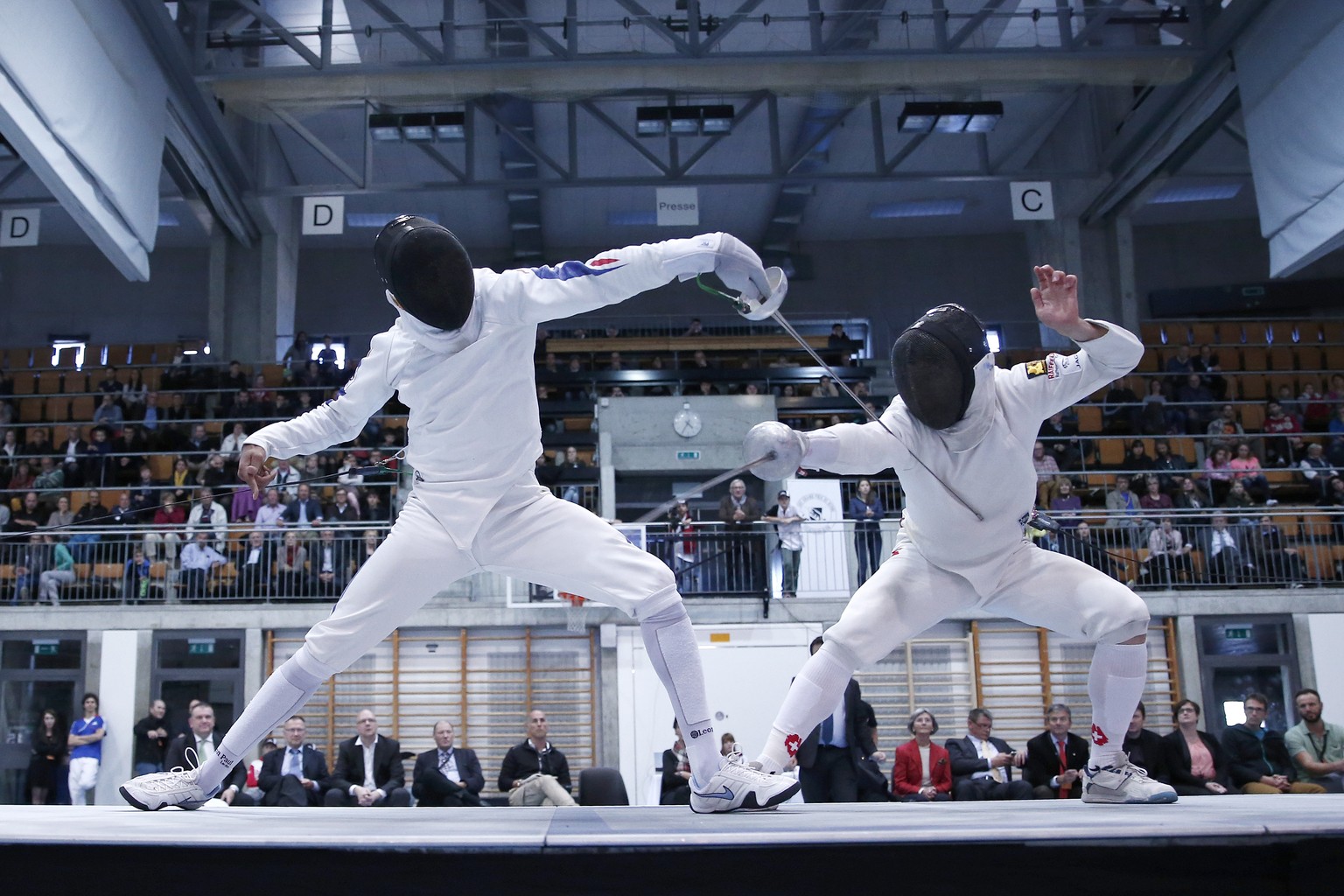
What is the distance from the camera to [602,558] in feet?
10.5

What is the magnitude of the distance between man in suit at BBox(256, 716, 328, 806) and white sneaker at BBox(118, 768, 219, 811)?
197 inches

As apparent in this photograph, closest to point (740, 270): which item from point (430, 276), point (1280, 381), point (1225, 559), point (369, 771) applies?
point (430, 276)

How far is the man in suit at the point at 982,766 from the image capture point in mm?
7938

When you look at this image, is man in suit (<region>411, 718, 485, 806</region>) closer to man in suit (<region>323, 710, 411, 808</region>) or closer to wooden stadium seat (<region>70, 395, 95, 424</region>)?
man in suit (<region>323, 710, 411, 808</region>)

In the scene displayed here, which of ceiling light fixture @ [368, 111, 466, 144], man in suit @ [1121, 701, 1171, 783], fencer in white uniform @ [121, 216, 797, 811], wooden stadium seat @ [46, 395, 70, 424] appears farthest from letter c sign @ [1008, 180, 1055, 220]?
wooden stadium seat @ [46, 395, 70, 424]

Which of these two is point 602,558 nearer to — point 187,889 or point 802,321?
point 187,889

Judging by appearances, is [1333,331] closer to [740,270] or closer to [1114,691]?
[1114,691]

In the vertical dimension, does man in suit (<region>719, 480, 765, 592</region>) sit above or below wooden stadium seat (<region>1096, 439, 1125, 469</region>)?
below

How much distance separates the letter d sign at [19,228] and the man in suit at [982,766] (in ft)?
40.6

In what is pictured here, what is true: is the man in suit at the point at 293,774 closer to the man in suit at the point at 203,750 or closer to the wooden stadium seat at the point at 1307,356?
the man in suit at the point at 203,750

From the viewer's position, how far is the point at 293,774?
8430 millimetres

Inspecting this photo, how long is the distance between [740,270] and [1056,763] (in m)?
5.59

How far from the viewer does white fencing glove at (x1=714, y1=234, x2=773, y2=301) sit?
129 inches

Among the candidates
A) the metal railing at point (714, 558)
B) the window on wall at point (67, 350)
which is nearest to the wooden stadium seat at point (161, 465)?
the metal railing at point (714, 558)
